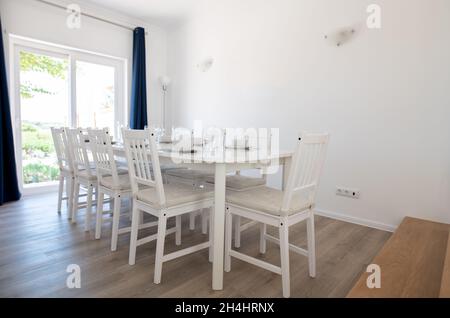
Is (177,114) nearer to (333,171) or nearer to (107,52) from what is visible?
(107,52)

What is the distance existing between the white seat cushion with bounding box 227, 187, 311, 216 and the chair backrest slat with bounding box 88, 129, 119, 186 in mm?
909

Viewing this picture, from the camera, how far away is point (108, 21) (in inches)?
161

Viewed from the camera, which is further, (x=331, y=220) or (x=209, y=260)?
(x=331, y=220)

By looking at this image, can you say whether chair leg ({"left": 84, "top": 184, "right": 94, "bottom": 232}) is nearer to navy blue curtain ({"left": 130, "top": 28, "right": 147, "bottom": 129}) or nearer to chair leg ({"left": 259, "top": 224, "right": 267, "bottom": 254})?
chair leg ({"left": 259, "top": 224, "right": 267, "bottom": 254})

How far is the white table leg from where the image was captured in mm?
1592

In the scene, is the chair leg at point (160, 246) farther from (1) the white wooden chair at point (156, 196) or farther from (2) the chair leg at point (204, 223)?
(2) the chair leg at point (204, 223)

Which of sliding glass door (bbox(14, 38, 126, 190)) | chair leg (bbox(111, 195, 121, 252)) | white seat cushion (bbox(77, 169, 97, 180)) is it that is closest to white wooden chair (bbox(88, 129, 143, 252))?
chair leg (bbox(111, 195, 121, 252))

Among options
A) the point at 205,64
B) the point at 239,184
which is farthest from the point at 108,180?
the point at 205,64

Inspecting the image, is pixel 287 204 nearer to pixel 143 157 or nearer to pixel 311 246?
pixel 311 246

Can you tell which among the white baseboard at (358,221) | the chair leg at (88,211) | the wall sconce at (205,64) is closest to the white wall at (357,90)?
the white baseboard at (358,221)

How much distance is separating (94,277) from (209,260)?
0.73 m
